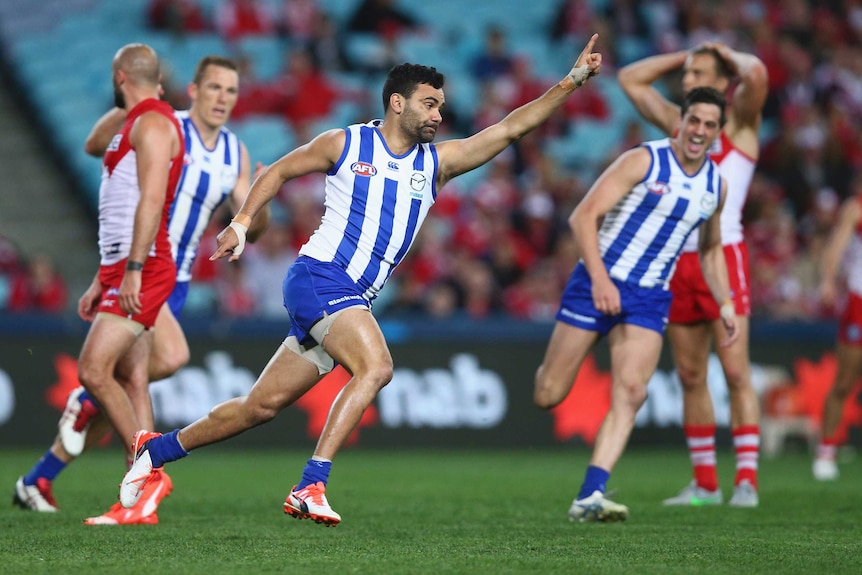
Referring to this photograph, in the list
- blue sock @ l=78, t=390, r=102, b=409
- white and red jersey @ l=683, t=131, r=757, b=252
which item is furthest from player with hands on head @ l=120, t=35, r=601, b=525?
white and red jersey @ l=683, t=131, r=757, b=252

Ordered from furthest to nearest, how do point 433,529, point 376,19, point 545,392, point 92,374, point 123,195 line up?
point 376,19, point 545,392, point 123,195, point 92,374, point 433,529

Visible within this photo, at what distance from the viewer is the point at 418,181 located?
21.3 ft

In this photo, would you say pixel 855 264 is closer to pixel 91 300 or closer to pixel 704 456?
pixel 704 456

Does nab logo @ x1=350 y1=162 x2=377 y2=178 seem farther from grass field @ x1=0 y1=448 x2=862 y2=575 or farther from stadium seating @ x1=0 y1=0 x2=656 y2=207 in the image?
stadium seating @ x1=0 y1=0 x2=656 y2=207

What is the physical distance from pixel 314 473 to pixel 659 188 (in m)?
2.99

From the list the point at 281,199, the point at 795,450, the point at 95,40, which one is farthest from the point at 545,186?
the point at 95,40

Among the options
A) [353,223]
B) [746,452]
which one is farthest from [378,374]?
[746,452]

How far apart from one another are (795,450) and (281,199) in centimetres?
660

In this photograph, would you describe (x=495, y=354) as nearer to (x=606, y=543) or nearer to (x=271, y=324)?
(x=271, y=324)

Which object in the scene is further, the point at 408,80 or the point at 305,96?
the point at 305,96

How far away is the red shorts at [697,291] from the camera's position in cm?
846

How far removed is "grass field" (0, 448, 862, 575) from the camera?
209 inches

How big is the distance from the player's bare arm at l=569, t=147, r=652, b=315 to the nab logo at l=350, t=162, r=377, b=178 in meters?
1.54

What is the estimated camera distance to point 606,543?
240 inches
